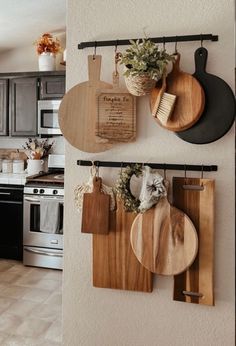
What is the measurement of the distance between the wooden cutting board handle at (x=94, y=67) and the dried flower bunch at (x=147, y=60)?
21 centimetres

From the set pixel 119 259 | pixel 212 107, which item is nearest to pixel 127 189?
pixel 119 259

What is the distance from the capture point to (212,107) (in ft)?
4.28

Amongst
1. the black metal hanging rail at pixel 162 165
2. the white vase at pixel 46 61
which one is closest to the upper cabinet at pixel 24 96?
the white vase at pixel 46 61

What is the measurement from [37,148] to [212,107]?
3012 mm

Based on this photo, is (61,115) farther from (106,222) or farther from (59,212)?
(59,212)

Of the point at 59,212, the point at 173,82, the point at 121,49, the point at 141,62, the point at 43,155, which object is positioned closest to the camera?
the point at 141,62

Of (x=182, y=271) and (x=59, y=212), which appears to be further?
(x=59, y=212)

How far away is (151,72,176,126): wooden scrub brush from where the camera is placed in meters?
1.28

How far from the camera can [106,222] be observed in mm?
1401

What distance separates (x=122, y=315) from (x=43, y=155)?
2846 mm

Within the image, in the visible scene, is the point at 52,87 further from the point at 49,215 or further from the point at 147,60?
the point at 147,60

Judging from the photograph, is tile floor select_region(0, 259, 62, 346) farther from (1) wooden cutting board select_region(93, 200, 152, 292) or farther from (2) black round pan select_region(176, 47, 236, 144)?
(2) black round pan select_region(176, 47, 236, 144)

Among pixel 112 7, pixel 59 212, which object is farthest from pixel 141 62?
pixel 59 212

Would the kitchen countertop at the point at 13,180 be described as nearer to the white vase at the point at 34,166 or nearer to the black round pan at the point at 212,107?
the white vase at the point at 34,166
